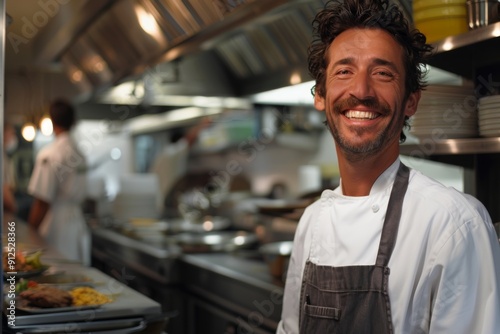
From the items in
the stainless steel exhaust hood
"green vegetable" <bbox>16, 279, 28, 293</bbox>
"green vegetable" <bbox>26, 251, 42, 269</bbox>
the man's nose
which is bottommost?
"green vegetable" <bbox>16, 279, 28, 293</bbox>

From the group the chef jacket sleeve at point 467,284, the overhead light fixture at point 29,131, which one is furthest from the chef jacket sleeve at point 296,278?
the overhead light fixture at point 29,131

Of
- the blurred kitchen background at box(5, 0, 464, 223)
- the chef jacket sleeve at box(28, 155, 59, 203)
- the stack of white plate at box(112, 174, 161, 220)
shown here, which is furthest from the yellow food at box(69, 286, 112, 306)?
the stack of white plate at box(112, 174, 161, 220)

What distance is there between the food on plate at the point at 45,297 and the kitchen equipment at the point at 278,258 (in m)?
1.44

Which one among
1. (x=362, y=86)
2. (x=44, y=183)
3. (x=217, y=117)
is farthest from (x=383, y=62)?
(x=217, y=117)

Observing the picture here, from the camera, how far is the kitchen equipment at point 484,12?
6.47 feet

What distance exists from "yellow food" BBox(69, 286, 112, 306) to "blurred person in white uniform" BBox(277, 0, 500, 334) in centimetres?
59

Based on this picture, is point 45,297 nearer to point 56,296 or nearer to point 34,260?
point 56,296

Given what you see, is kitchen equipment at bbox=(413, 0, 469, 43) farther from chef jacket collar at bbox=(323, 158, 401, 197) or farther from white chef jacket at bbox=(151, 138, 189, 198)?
white chef jacket at bbox=(151, 138, 189, 198)

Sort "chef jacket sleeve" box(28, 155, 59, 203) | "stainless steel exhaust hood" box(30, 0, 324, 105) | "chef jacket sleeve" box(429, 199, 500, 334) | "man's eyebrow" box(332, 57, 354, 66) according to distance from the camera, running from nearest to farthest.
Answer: "chef jacket sleeve" box(429, 199, 500, 334)
"man's eyebrow" box(332, 57, 354, 66)
"stainless steel exhaust hood" box(30, 0, 324, 105)
"chef jacket sleeve" box(28, 155, 59, 203)

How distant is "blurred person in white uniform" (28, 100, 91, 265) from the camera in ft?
13.9

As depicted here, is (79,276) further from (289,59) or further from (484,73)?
(289,59)

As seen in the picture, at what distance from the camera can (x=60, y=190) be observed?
171 inches

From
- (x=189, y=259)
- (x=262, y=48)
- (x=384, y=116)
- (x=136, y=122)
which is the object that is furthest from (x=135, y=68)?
(x=136, y=122)

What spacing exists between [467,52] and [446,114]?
237mm
